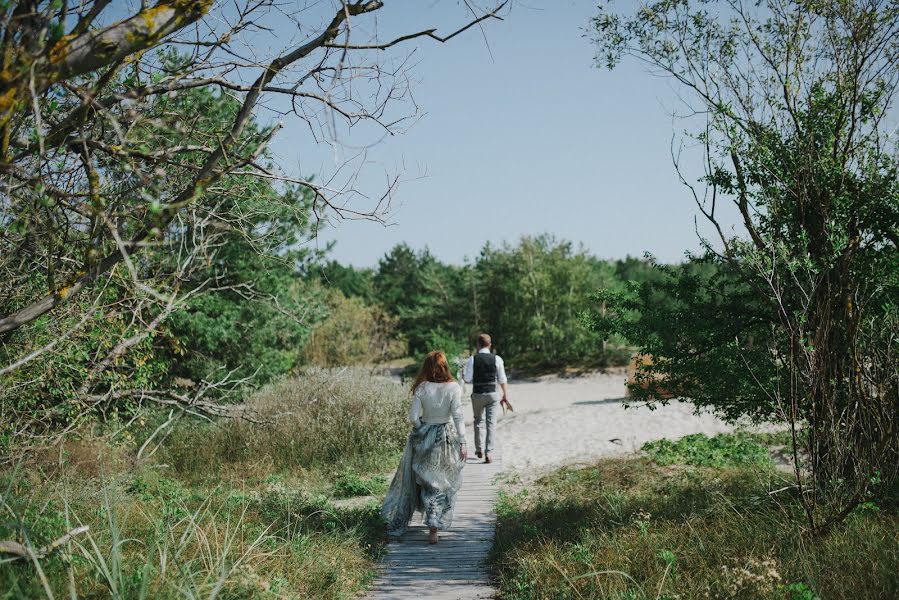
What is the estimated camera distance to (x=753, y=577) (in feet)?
13.7

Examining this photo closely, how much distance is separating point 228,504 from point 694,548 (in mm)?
3920

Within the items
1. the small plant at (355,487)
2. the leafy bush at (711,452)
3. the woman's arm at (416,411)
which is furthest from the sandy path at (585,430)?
the woman's arm at (416,411)

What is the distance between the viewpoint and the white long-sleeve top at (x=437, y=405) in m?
7.12

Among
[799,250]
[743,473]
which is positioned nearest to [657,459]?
[743,473]

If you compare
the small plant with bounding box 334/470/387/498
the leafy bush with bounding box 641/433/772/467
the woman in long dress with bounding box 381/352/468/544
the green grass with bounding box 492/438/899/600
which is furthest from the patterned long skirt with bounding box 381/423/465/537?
the leafy bush with bounding box 641/433/772/467

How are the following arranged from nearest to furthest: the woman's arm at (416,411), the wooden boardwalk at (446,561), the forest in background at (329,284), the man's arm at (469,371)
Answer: the forest in background at (329,284) < the wooden boardwalk at (446,561) < the woman's arm at (416,411) < the man's arm at (469,371)

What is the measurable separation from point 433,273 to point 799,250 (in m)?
35.1

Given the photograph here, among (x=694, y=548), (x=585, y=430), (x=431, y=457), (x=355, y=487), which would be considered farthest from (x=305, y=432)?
(x=694, y=548)

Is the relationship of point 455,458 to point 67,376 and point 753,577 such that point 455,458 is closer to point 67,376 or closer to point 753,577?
point 753,577

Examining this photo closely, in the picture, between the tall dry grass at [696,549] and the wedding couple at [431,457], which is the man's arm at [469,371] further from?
the wedding couple at [431,457]

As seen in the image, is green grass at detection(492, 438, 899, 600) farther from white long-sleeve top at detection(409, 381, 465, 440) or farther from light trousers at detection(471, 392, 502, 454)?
light trousers at detection(471, 392, 502, 454)

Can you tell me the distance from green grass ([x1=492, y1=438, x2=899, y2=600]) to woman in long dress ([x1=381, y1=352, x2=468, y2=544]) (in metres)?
0.72

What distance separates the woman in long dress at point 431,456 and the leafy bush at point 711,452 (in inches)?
149

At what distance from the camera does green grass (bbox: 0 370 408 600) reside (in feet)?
13.3
